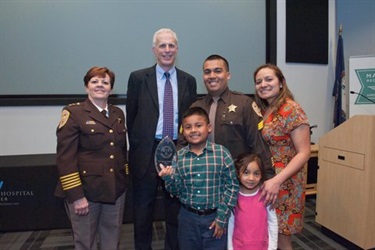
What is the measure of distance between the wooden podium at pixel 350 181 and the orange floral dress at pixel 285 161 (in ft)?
3.24

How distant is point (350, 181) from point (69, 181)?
231 centimetres

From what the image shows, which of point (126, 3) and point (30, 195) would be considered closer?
point (30, 195)

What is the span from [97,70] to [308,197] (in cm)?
328

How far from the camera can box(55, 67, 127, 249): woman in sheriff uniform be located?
68.5 inches

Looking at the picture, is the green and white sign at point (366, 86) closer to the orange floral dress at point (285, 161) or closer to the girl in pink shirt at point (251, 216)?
the orange floral dress at point (285, 161)

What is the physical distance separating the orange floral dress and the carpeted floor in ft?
3.45

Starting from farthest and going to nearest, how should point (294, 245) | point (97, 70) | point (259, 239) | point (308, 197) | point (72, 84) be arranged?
point (308, 197) → point (72, 84) → point (294, 245) → point (97, 70) → point (259, 239)

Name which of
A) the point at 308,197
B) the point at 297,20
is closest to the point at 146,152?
the point at 308,197

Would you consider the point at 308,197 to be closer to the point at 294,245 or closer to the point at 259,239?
the point at 294,245

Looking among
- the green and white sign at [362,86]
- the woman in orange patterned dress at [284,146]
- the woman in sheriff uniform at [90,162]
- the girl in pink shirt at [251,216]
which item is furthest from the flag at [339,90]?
the woman in sheriff uniform at [90,162]

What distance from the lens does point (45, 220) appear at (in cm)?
312

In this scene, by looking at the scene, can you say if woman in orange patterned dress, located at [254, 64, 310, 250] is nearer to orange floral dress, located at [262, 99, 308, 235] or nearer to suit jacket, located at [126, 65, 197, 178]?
orange floral dress, located at [262, 99, 308, 235]

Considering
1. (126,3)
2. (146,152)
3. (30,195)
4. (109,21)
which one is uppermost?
(126,3)

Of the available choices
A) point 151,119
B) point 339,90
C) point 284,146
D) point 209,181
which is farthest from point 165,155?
A: point 339,90
